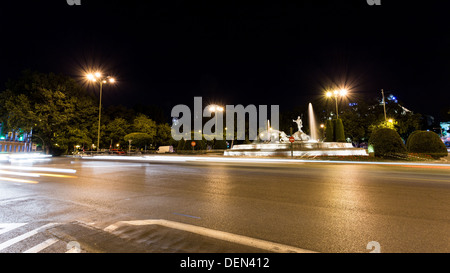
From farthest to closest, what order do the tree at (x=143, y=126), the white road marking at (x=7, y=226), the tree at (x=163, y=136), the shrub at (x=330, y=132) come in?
the tree at (x=163, y=136)
the tree at (x=143, y=126)
the shrub at (x=330, y=132)
the white road marking at (x=7, y=226)

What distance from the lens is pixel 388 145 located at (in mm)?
21266

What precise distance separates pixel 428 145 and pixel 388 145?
5.78 m

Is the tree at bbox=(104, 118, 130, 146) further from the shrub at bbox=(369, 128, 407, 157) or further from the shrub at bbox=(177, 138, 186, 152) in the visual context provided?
A: the shrub at bbox=(369, 128, 407, 157)

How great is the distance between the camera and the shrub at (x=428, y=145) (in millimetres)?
22397

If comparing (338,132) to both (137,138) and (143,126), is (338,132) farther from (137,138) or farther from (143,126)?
(143,126)

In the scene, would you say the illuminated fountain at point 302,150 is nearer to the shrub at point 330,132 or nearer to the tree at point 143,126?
the shrub at point 330,132

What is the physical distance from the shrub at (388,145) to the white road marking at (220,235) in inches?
922

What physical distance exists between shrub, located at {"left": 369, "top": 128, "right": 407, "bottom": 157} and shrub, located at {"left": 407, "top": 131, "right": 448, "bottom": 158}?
351cm

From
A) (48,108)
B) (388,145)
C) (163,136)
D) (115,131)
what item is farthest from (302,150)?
(115,131)

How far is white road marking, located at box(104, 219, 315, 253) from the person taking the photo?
2807 mm

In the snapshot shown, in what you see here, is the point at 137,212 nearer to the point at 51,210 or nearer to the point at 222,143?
the point at 51,210

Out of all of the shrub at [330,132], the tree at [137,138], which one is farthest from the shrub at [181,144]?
the shrub at [330,132]

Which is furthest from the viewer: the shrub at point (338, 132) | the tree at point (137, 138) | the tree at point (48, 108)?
the tree at point (137, 138)
